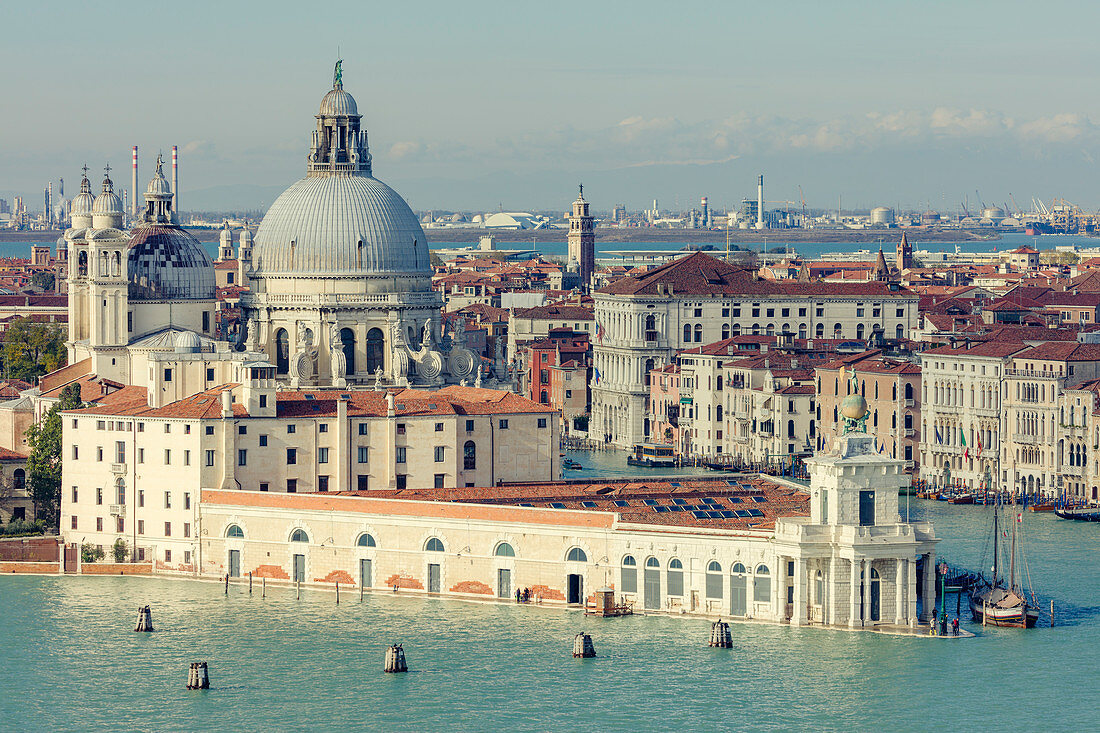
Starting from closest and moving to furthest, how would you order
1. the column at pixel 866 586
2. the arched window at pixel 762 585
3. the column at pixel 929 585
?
the column at pixel 866 586, the arched window at pixel 762 585, the column at pixel 929 585

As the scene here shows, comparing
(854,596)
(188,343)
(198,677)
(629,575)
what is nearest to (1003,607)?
(854,596)

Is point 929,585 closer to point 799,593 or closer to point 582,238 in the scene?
point 799,593

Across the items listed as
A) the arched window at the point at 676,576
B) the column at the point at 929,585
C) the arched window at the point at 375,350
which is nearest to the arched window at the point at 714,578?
the arched window at the point at 676,576

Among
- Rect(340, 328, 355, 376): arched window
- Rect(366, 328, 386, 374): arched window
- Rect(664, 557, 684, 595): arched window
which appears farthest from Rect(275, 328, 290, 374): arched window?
Rect(664, 557, 684, 595): arched window

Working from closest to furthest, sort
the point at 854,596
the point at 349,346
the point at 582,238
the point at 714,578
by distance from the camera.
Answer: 1. the point at 854,596
2. the point at 714,578
3. the point at 349,346
4. the point at 582,238

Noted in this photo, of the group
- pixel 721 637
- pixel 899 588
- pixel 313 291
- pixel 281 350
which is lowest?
pixel 721 637

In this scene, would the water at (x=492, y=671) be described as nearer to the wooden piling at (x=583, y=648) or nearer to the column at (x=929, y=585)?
the wooden piling at (x=583, y=648)
